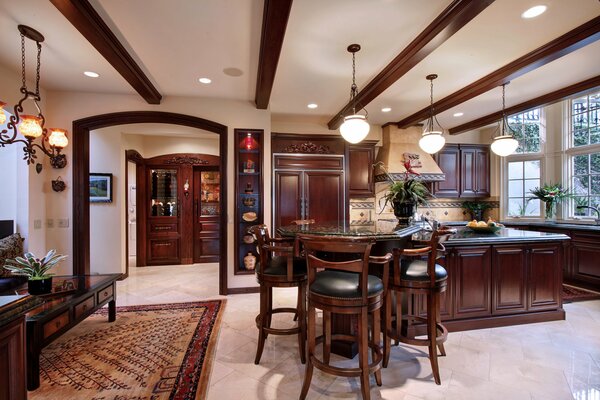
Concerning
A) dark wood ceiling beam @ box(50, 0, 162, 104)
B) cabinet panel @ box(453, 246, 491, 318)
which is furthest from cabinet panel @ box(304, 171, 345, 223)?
dark wood ceiling beam @ box(50, 0, 162, 104)

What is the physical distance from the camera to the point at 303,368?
7.18 feet

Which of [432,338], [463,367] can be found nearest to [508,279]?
[463,367]

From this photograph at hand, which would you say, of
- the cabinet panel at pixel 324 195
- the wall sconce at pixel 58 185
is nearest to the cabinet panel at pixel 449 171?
the cabinet panel at pixel 324 195

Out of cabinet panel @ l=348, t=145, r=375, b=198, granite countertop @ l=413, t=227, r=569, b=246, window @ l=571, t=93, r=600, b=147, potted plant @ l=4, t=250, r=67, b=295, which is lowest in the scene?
potted plant @ l=4, t=250, r=67, b=295

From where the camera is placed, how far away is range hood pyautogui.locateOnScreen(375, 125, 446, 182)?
5.17 m

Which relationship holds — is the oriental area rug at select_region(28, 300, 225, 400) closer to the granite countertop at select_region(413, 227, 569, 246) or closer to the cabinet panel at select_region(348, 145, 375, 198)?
the granite countertop at select_region(413, 227, 569, 246)

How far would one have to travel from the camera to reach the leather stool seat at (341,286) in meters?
1.70

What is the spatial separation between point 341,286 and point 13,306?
4.97 ft

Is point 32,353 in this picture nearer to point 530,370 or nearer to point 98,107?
point 98,107

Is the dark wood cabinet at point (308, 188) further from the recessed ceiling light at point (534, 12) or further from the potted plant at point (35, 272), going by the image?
the recessed ceiling light at point (534, 12)

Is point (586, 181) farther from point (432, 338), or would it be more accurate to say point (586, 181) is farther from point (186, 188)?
point (186, 188)

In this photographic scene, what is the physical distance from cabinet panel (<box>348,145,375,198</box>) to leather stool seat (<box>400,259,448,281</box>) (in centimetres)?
302

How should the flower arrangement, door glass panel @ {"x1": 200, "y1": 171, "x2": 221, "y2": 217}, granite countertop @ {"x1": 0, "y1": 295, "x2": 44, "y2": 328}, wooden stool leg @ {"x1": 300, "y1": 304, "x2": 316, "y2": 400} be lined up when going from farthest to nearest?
1. door glass panel @ {"x1": 200, "y1": 171, "x2": 221, "y2": 217}
2. the flower arrangement
3. wooden stool leg @ {"x1": 300, "y1": 304, "x2": 316, "y2": 400}
4. granite countertop @ {"x1": 0, "y1": 295, "x2": 44, "y2": 328}

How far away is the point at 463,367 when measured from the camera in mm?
2195
